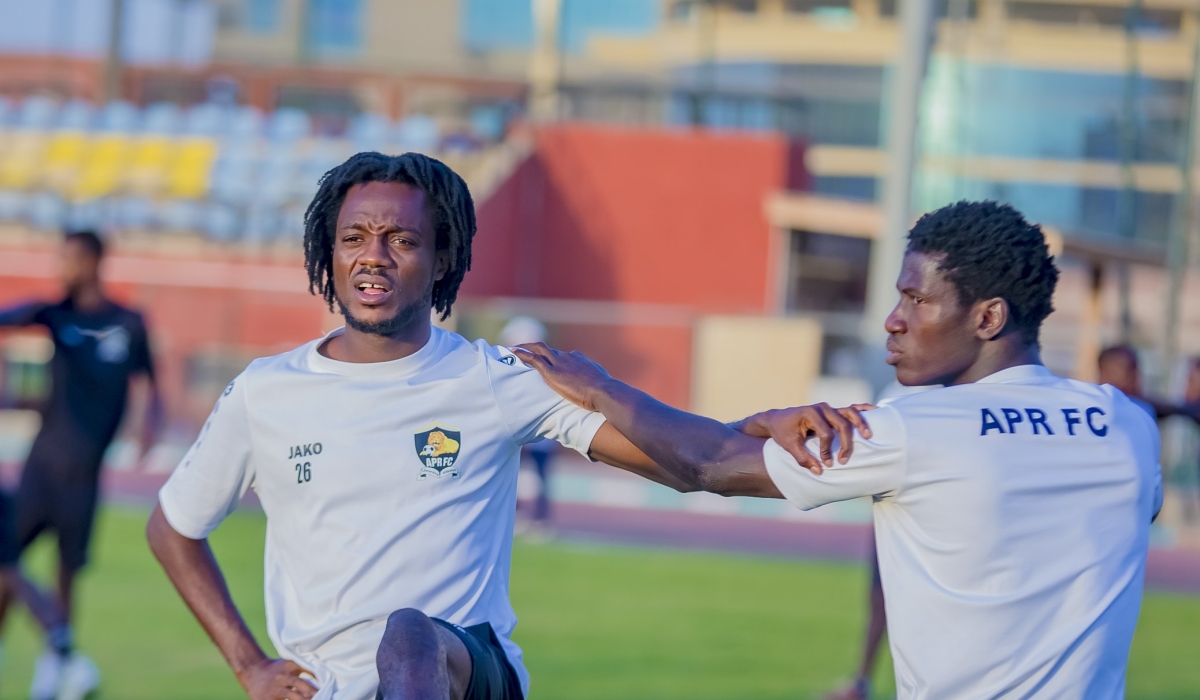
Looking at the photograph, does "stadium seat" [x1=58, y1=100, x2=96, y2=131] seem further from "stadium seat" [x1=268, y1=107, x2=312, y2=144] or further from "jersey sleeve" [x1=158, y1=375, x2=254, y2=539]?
"jersey sleeve" [x1=158, y1=375, x2=254, y2=539]

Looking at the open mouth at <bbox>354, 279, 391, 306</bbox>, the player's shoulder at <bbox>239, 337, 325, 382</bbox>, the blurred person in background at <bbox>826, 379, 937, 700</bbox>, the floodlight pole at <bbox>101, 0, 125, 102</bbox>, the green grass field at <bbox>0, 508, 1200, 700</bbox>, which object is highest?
the floodlight pole at <bbox>101, 0, 125, 102</bbox>

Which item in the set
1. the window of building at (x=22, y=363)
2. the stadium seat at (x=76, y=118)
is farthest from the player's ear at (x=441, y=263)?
the stadium seat at (x=76, y=118)

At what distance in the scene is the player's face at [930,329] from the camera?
3.21 m

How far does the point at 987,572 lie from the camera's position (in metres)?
3.01

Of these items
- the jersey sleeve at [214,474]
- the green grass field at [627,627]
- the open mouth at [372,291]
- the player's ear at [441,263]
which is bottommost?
the green grass field at [627,627]

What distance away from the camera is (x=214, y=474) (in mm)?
3643

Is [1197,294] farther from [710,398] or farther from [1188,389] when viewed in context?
[1188,389]

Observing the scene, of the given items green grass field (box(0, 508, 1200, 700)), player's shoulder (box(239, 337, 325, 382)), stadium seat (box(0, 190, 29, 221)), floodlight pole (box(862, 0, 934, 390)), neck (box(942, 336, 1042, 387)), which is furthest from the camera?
stadium seat (box(0, 190, 29, 221))

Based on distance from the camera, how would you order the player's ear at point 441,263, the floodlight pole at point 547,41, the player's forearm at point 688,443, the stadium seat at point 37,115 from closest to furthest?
1. the player's forearm at point 688,443
2. the player's ear at point 441,263
3. the stadium seat at point 37,115
4. the floodlight pole at point 547,41

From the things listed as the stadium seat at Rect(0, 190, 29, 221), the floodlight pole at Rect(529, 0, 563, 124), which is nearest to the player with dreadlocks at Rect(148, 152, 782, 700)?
the stadium seat at Rect(0, 190, 29, 221)

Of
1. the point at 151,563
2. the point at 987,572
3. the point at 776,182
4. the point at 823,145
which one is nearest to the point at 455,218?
the point at 987,572

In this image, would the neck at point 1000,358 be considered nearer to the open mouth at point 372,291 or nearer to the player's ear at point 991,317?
the player's ear at point 991,317

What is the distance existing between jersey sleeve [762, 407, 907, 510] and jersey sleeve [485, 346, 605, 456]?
53 centimetres

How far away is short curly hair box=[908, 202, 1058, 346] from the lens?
3.20m
